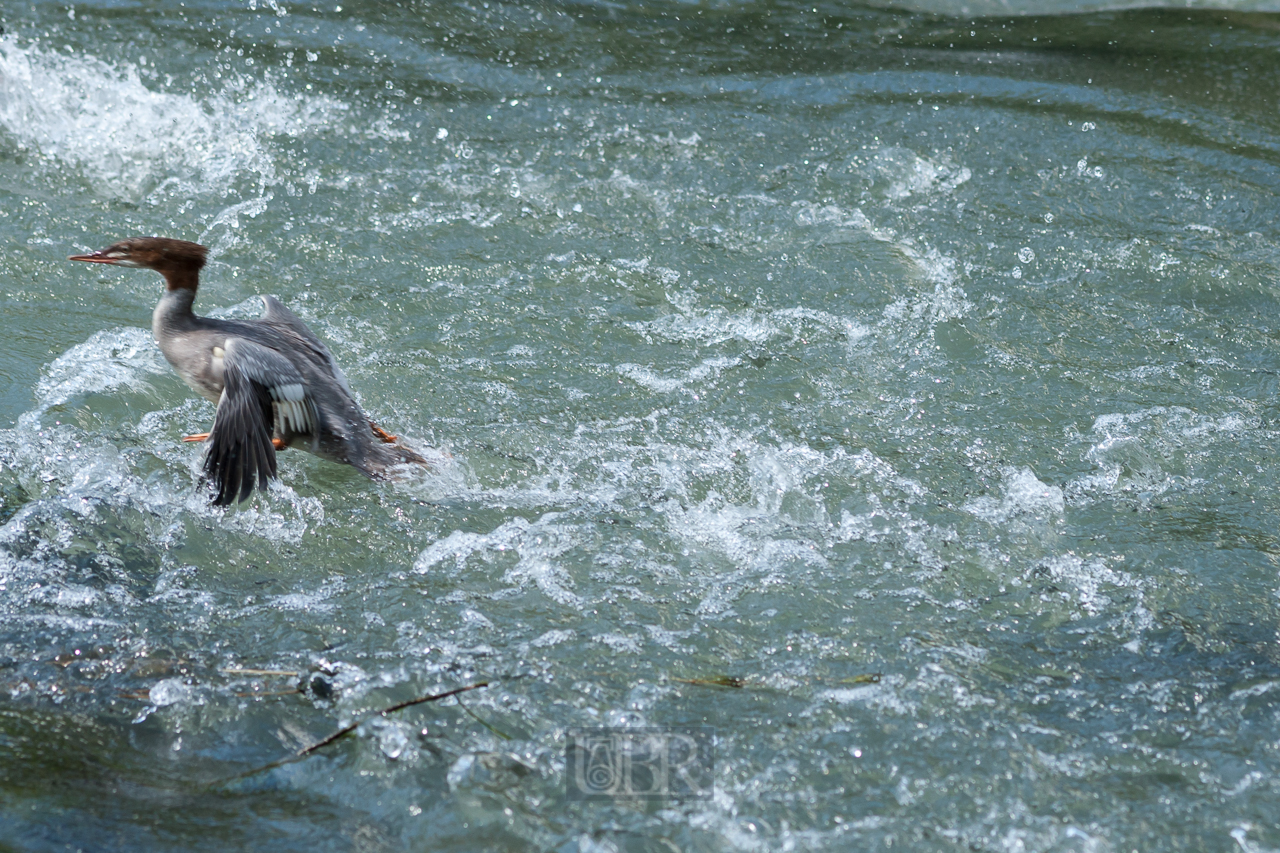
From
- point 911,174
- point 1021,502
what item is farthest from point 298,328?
point 911,174

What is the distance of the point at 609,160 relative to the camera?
6.64m

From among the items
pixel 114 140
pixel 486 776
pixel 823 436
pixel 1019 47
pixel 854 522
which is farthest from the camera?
pixel 1019 47

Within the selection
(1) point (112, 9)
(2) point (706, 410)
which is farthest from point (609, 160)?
(1) point (112, 9)

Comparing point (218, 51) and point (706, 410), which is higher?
point (218, 51)

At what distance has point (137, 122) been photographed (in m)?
6.68

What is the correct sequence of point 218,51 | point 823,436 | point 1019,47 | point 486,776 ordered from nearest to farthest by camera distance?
point 486,776, point 823,436, point 218,51, point 1019,47

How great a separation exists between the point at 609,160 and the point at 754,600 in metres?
3.60

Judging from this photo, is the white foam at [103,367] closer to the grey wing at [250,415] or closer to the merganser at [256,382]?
the merganser at [256,382]

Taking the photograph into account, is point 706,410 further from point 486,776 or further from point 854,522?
point 486,776

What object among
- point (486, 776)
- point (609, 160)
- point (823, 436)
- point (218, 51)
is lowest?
point (486, 776)

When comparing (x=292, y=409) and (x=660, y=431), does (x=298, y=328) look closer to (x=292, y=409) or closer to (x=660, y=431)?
(x=292, y=409)

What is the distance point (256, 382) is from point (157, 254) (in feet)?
2.44

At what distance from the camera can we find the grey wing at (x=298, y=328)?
4629 millimetres

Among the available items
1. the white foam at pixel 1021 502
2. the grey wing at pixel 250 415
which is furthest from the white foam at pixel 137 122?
the white foam at pixel 1021 502
